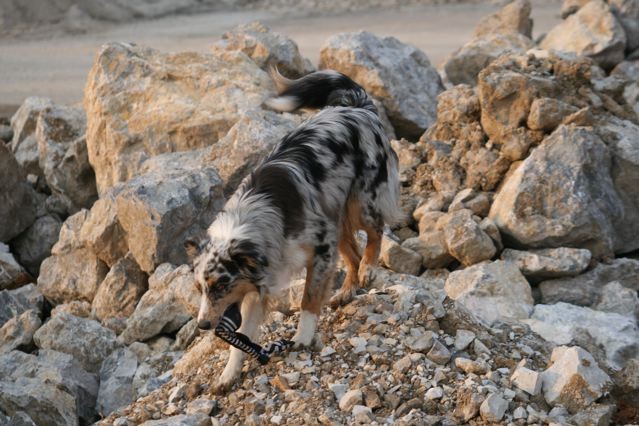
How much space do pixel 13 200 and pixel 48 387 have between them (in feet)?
14.6

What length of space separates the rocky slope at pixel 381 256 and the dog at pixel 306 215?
1.20 ft

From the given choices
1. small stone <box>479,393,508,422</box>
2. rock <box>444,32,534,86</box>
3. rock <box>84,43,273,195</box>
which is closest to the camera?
small stone <box>479,393,508,422</box>

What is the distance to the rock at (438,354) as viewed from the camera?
5898mm

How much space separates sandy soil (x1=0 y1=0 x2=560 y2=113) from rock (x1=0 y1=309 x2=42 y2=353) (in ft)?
34.1

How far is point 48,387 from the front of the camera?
6867mm

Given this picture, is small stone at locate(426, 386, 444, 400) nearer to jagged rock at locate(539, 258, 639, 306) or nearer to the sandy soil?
jagged rock at locate(539, 258, 639, 306)

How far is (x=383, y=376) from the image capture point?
5.79 meters

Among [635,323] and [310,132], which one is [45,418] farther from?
[635,323]

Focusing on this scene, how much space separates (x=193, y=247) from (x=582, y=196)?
14.1ft

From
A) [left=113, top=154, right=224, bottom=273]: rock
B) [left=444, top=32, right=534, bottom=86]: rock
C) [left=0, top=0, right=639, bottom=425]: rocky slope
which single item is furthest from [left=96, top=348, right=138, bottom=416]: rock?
[left=444, top=32, right=534, bottom=86]: rock

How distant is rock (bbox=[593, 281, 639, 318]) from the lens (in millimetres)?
8109

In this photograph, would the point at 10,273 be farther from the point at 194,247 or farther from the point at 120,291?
the point at 194,247

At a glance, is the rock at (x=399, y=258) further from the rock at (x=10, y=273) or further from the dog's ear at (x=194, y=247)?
the rock at (x=10, y=273)

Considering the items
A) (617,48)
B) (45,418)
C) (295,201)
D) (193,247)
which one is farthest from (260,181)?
(617,48)
